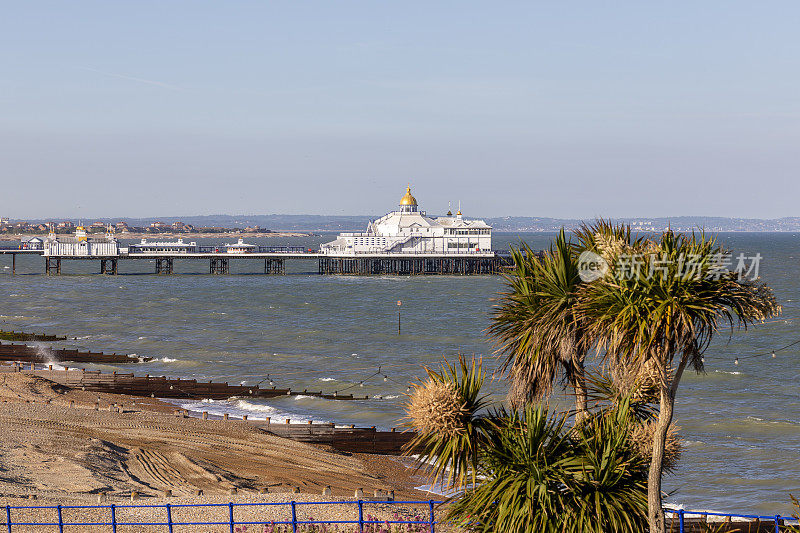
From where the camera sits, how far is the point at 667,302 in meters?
10.0

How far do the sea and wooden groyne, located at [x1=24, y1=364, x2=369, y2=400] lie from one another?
1.14 m

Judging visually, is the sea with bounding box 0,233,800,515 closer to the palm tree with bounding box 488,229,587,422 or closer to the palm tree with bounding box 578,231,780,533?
the palm tree with bounding box 488,229,587,422

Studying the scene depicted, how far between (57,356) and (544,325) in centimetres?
4816

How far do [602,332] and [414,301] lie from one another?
86037 millimetres

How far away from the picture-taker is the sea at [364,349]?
102 feet

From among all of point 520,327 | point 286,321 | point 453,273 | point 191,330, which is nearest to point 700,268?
point 520,327

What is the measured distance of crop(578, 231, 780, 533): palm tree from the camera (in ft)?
33.0

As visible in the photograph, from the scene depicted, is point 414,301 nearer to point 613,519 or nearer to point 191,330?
point 191,330

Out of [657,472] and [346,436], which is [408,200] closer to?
[346,436]

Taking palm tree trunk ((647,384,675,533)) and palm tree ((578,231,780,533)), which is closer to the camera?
palm tree ((578,231,780,533))

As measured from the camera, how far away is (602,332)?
1077 centimetres

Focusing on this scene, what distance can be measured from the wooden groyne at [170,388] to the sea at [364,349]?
1137 mm

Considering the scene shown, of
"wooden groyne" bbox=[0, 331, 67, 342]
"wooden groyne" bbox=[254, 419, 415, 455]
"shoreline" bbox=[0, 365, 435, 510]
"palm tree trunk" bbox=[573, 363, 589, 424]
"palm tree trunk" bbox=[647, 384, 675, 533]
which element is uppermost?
"palm tree trunk" bbox=[573, 363, 589, 424]

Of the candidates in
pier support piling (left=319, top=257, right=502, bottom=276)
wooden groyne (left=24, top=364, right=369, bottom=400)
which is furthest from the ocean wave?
pier support piling (left=319, top=257, right=502, bottom=276)
